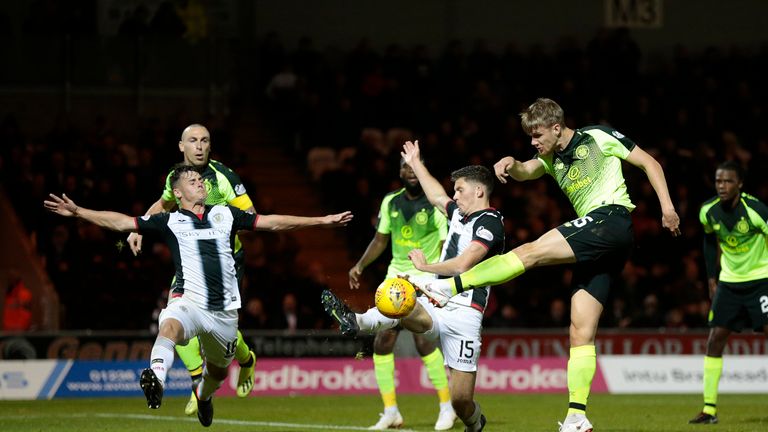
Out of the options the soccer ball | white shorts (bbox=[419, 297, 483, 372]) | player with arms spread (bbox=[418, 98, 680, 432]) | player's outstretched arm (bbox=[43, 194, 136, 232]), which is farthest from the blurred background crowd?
player with arms spread (bbox=[418, 98, 680, 432])

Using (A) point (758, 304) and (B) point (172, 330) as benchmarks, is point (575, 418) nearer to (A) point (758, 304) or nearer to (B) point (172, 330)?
(B) point (172, 330)

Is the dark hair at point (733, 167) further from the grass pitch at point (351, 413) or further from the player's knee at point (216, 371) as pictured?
the player's knee at point (216, 371)

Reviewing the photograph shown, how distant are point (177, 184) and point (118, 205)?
9.33 m

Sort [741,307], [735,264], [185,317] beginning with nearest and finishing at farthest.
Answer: [185,317] < [741,307] < [735,264]

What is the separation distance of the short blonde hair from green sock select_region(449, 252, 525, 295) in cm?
108

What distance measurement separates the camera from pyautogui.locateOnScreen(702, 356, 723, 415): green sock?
40.7 feet

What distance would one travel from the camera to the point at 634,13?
78.4 ft

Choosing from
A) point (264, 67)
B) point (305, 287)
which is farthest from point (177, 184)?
point (264, 67)

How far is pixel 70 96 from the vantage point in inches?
893

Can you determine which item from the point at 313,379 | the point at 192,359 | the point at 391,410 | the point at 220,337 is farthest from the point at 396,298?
the point at 313,379

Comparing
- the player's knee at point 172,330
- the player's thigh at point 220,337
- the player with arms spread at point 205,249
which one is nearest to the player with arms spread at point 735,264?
the player with arms spread at point 205,249

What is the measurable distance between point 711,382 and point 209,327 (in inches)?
207

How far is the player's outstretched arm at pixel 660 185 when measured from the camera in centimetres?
869

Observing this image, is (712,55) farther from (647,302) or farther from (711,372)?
(711,372)
